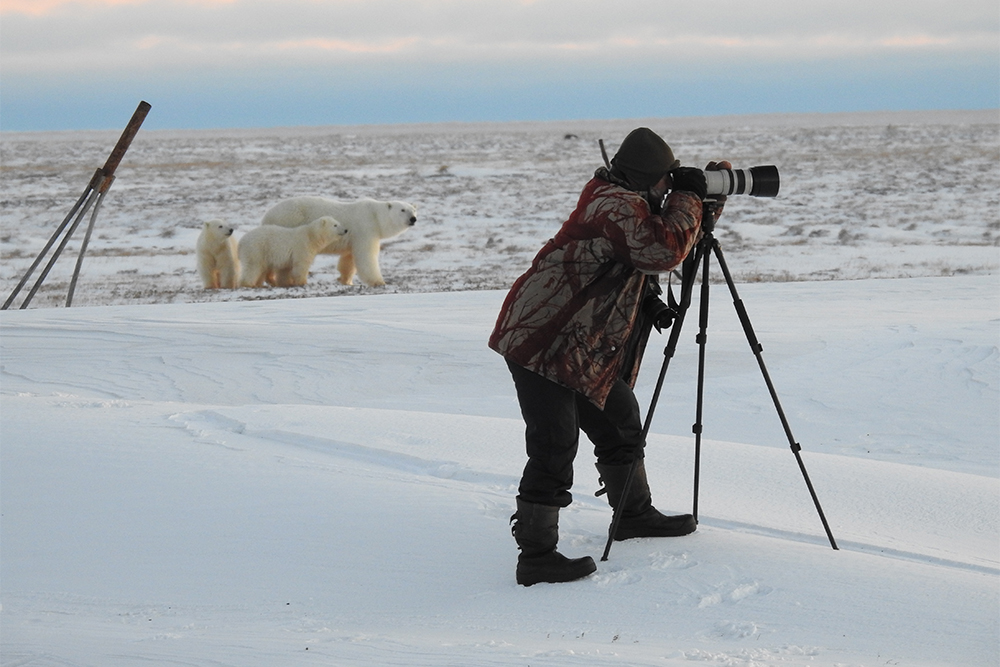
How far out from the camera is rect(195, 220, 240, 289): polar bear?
10766 mm

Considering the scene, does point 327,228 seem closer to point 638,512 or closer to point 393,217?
point 393,217

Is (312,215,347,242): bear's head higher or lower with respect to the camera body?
lower

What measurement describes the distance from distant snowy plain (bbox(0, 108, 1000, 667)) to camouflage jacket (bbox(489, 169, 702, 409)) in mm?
586

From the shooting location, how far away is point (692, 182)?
8.62 feet

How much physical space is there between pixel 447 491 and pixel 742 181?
4.59ft

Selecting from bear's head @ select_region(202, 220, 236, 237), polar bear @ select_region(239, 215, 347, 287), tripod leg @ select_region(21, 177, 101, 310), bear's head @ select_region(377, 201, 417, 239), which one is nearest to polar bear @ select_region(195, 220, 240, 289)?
bear's head @ select_region(202, 220, 236, 237)

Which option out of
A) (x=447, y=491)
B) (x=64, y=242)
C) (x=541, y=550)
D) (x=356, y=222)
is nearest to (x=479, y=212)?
(x=356, y=222)

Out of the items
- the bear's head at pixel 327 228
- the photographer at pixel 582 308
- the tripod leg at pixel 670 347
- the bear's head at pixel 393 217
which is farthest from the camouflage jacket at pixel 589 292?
the bear's head at pixel 393 217

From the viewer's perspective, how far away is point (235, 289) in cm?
1091

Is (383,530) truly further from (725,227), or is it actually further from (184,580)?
(725,227)

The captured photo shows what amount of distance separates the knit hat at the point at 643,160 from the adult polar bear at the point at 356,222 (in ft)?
28.2

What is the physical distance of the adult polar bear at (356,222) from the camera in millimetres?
11242

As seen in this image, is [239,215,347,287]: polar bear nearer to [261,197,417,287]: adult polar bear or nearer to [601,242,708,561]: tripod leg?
[261,197,417,287]: adult polar bear

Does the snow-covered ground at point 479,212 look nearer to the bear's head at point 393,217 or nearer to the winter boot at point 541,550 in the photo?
the bear's head at point 393,217
